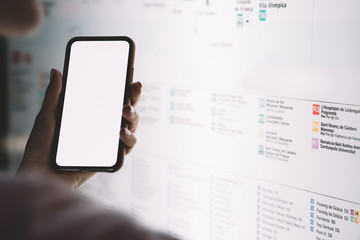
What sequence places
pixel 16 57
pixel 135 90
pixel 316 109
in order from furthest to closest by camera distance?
pixel 16 57 → pixel 135 90 → pixel 316 109

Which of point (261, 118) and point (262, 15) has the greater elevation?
point (262, 15)

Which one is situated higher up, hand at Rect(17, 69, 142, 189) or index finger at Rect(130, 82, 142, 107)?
index finger at Rect(130, 82, 142, 107)

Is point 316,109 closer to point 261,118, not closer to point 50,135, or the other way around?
point 261,118

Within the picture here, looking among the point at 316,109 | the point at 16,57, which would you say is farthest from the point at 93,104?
the point at 16,57

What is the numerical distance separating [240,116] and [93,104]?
8.9 inches

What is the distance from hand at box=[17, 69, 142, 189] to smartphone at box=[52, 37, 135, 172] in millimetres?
13

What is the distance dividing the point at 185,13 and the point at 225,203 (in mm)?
291

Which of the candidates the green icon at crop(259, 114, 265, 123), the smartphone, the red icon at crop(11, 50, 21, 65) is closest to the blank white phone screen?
the smartphone

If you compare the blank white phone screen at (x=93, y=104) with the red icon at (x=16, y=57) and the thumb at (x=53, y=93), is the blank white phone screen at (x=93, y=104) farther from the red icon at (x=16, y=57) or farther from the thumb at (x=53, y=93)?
the red icon at (x=16, y=57)

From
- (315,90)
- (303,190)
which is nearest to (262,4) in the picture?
(315,90)

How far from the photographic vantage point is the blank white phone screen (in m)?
0.70

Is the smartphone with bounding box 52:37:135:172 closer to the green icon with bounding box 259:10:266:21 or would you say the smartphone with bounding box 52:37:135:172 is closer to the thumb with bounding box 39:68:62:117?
the thumb with bounding box 39:68:62:117

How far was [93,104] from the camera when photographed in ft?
2.35

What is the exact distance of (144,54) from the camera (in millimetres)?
797
